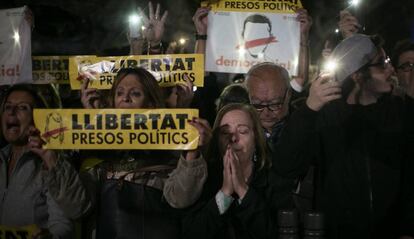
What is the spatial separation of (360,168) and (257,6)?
1827 mm

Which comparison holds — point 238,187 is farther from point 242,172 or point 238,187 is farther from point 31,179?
point 31,179

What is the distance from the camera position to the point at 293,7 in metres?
5.26

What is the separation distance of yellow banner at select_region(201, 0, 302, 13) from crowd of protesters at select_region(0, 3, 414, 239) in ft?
3.26

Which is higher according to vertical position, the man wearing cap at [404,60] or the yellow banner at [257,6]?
the yellow banner at [257,6]

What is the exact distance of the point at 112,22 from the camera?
26.3ft

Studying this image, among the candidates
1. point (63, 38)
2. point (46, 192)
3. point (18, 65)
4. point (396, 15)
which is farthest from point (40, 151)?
point (396, 15)

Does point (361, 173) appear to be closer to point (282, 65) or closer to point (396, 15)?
point (282, 65)

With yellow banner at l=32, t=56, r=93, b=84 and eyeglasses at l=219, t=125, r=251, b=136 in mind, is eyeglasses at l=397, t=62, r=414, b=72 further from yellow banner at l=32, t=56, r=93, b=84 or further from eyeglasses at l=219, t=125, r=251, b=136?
yellow banner at l=32, t=56, r=93, b=84

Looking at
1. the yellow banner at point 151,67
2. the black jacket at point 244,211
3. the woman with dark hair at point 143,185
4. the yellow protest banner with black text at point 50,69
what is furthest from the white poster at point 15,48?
the black jacket at point 244,211

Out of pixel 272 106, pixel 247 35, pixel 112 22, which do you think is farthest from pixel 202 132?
pixel 112 22

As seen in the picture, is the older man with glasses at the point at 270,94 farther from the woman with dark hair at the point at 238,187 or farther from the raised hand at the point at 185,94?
the raised hand at the point at 185,94

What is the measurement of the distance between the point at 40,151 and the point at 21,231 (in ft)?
1.93

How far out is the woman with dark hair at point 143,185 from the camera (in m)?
3.91

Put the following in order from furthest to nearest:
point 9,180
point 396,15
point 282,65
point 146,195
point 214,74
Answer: point 396,15
point 214,74
point 282,65
point 9,180
point 146,195
